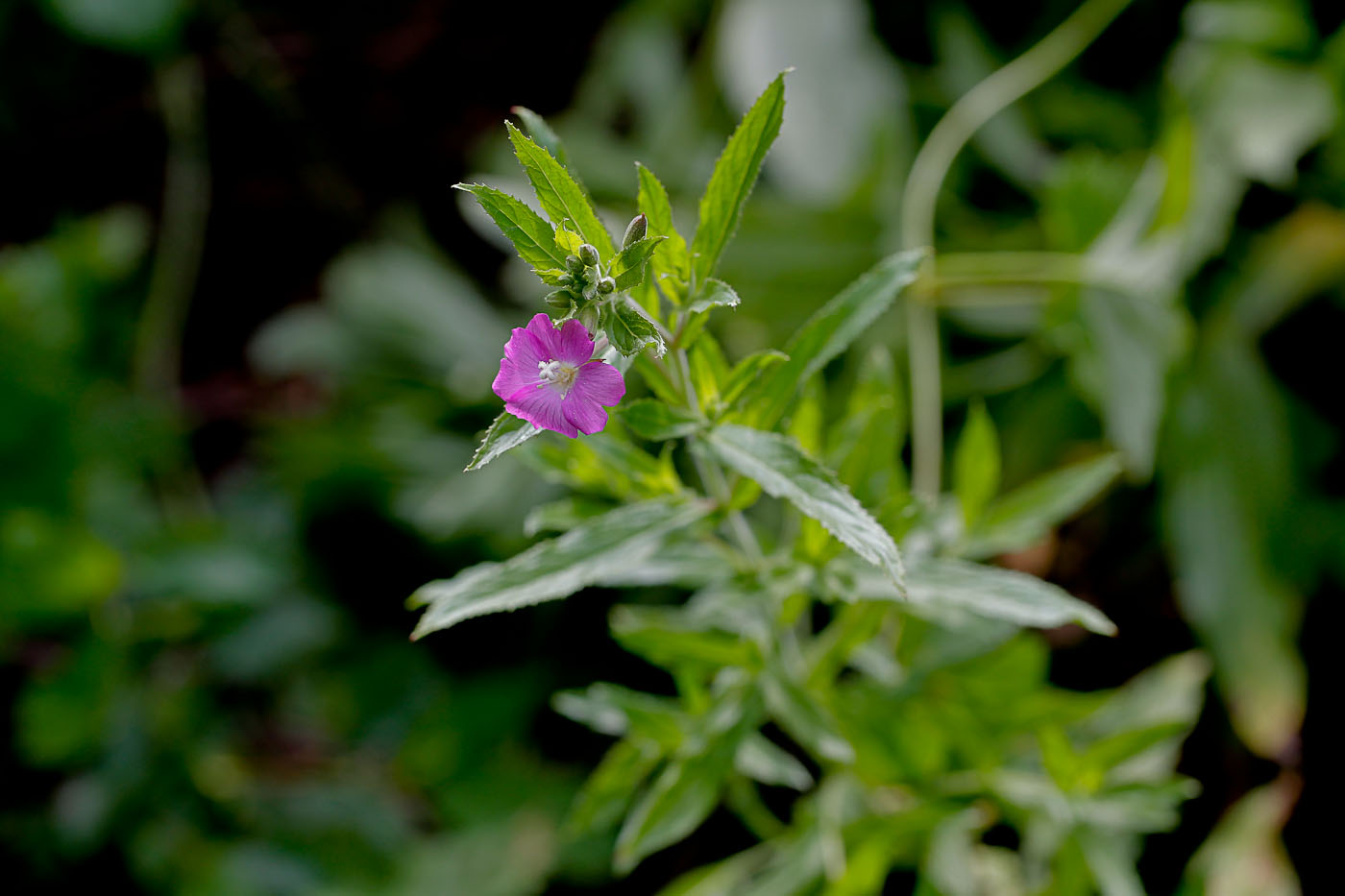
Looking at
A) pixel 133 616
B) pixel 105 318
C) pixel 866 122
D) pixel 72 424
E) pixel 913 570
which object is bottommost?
pixel 913 570

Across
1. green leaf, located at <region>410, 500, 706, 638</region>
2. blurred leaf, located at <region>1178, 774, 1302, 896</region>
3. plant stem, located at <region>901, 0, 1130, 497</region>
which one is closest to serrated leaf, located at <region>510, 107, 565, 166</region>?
green leaf, located at <region>410, 500, 706, 638</region>

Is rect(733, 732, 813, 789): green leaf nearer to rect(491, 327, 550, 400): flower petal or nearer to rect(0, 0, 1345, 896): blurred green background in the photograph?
rect(491, 327, 550, 400): flower petal

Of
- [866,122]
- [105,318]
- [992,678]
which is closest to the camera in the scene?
[992,678]

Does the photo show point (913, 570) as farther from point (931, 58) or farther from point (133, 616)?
point (133, 616)

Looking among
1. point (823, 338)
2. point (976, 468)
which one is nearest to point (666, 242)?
point (823, 338)

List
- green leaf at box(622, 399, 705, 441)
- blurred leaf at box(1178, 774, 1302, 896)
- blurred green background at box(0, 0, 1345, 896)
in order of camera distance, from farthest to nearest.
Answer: blurred green background at box(0, 0, 1345, 896) < blurred leaf at box(1178, 774, 1302, 896) < green leaf at box(622, 399, 705, 441)

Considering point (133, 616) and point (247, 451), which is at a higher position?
point (247, 451)

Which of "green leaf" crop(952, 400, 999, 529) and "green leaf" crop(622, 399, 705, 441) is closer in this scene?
"green leaf" crop(622, 399, 705, 441)

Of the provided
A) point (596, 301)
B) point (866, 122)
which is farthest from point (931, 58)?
point (596, 301)
